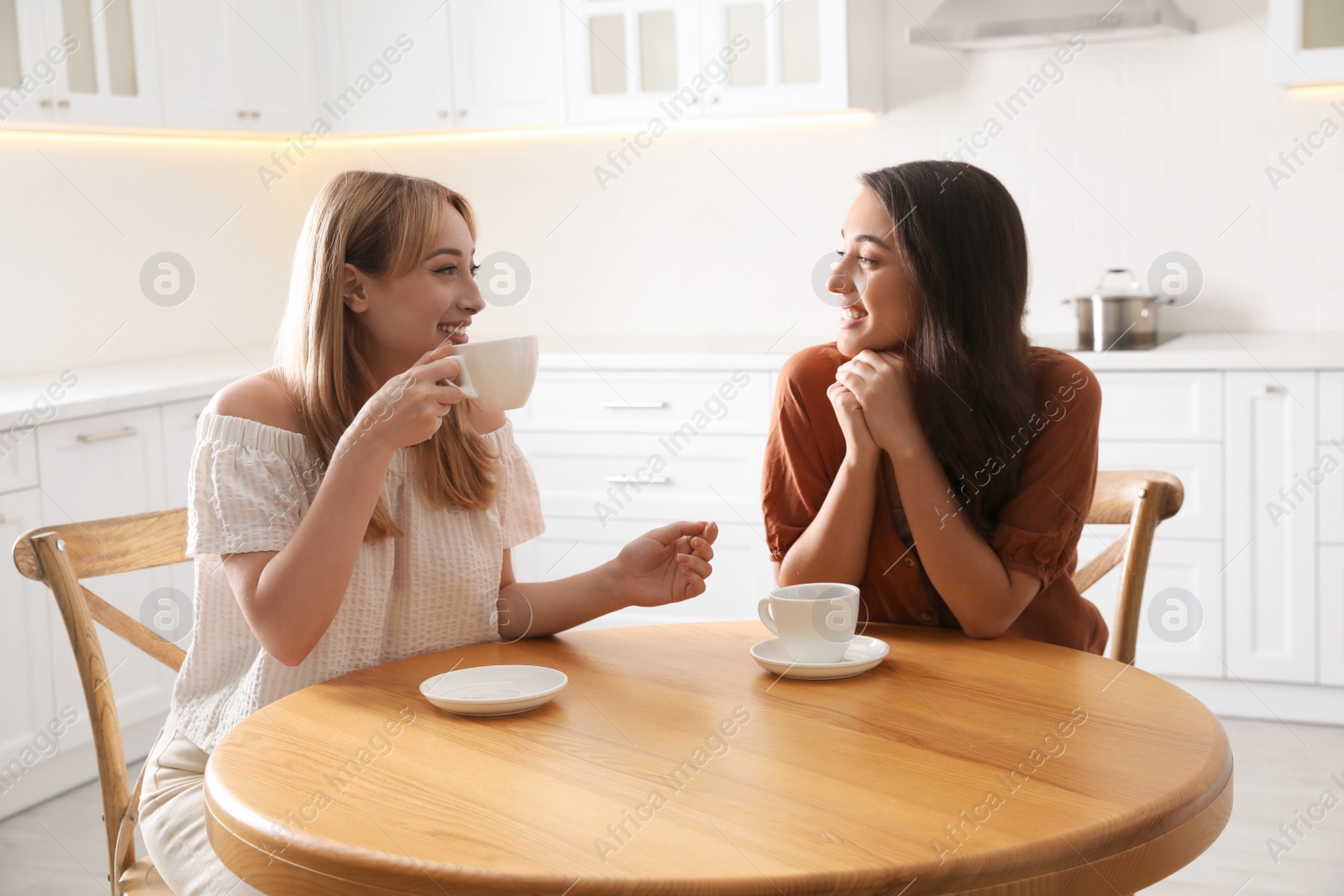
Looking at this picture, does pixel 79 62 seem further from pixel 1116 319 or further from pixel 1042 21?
pixel 1116 319

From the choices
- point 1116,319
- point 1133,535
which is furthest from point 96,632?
point 1116,319

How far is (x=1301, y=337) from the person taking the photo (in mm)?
3322

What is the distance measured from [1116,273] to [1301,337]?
0.51m

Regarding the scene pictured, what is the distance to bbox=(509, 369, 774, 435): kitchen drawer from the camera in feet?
11.3

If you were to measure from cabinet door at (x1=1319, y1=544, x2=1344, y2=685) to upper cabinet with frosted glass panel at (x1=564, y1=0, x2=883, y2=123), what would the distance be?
66.9 inches

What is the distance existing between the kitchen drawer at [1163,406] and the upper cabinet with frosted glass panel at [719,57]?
3.67 ft

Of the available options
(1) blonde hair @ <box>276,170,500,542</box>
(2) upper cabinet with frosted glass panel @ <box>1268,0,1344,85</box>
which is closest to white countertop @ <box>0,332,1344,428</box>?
(2) upper cabinet with frosted glass panel @ <box>1268,0,1344,85</box>

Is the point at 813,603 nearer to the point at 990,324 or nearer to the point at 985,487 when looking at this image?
the point at 985,487

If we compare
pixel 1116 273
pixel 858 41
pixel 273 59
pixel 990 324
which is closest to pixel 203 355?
pixel 273 59

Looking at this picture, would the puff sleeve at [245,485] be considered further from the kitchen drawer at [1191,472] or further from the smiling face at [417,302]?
the kitchen drawer at [1191,472]

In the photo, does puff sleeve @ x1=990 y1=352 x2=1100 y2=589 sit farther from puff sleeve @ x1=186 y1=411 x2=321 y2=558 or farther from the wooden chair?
the wooden chair

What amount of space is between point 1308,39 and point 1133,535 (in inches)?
83.7

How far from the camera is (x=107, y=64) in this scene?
3426mm

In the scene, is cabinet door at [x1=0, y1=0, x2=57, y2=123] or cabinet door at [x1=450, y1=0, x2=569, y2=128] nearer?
cabinet door at [x1=0, y1=0, x2=57, y2=123]
